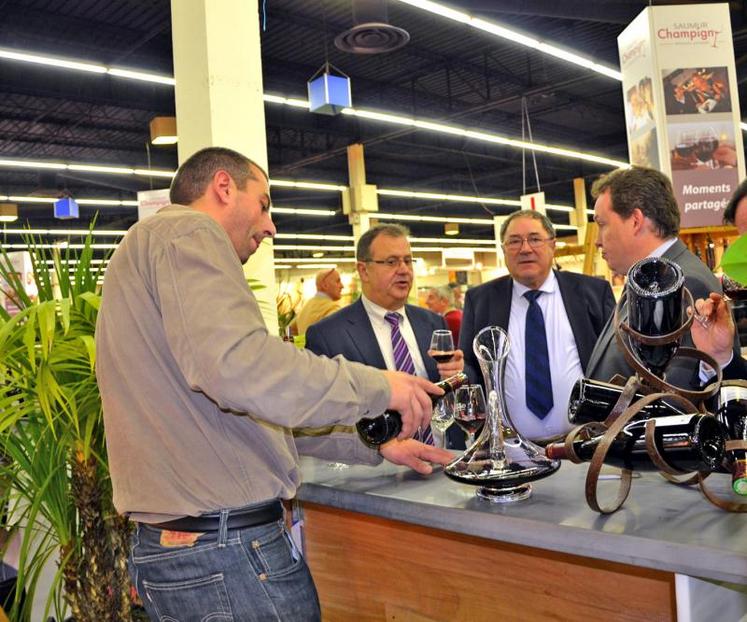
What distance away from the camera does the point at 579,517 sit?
4.64ft

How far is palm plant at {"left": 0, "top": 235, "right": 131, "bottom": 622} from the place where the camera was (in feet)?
7.36

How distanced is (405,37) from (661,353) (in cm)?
446

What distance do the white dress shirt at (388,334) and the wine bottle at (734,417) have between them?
68.4 inches

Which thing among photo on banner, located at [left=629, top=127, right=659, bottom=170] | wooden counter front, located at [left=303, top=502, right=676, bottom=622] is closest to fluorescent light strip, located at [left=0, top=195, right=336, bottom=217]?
photo on banner, located at [left=629, top=127, right=659, bottom=170]

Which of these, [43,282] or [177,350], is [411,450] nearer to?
[177,350]

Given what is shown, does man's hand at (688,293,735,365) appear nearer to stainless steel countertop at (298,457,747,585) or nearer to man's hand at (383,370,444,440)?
stainless steel countertop at (298,457,747,585)

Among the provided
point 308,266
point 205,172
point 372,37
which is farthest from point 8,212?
point 308,266

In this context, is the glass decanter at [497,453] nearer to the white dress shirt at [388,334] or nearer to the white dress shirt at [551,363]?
→ the white dress shirt at [551,363]

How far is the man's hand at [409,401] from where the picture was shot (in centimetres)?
152

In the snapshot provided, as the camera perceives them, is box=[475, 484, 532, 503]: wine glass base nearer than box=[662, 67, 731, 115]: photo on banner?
Yes

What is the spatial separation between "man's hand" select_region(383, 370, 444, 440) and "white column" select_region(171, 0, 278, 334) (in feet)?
6.68

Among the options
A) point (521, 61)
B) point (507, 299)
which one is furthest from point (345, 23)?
point (507, 299)

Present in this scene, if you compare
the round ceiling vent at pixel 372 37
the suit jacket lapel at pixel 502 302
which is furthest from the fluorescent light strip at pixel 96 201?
the suit jacket lapel at pixel 502 302

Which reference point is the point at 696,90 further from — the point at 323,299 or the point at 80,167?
the point at 80,167
